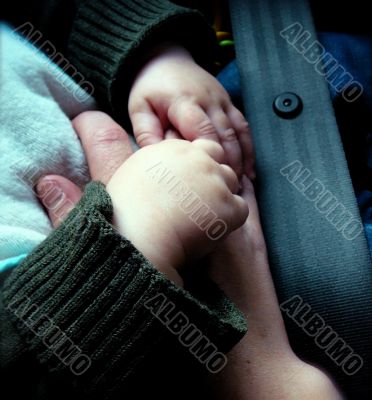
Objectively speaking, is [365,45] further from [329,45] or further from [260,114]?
[260,114]

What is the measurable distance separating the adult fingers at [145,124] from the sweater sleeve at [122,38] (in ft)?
0.19

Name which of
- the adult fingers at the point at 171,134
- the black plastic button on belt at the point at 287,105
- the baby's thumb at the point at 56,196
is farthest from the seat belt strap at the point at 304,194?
the baby's thumb at the point at 56,196

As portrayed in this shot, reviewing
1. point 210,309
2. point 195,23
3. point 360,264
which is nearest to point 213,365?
point 210,309

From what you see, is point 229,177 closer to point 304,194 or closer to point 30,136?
point 304,194

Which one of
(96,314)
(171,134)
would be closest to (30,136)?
(171,134)

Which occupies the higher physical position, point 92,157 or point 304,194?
point 304,194

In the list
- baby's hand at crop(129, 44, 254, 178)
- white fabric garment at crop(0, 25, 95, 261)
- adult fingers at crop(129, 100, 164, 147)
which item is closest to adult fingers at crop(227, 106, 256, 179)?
baby's hand at crop(129, 44, 254, 178)

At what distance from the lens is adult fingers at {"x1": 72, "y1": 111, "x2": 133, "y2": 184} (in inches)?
29.1

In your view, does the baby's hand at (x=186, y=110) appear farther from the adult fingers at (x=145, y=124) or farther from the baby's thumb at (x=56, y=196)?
the baby's thumb at (x=56, y=196)

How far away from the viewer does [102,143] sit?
75 centimetres

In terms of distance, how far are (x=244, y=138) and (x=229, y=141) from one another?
29 millimetres

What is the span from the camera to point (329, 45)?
2.74 feet

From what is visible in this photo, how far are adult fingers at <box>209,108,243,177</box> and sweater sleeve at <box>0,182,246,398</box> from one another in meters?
0.23

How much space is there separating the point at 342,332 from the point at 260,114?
1.06 feet
